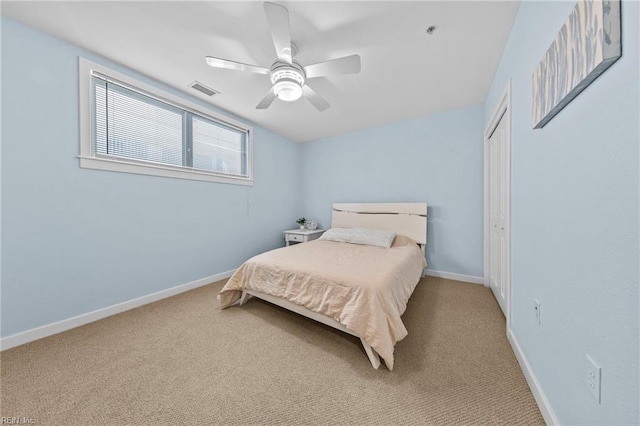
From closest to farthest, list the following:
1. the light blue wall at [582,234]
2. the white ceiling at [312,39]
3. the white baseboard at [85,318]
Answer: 1. the light blue wall at [582,234]
2. the white ceiling at [312,39]
3. the white baseboard at [85,318]

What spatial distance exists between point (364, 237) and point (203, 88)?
2.69 meters

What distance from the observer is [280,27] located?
1.40 m

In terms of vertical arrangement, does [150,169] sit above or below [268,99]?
below

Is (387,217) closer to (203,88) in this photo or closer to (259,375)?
(259,375)

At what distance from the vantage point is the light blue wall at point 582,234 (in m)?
0.61

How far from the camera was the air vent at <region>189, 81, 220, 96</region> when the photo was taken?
2.38 m

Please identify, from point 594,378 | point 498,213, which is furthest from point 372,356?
point 498,213

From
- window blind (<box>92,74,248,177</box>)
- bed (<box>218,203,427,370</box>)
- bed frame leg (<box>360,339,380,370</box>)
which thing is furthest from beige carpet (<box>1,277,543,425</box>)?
window blind (<box>92,74,248,177</box>)

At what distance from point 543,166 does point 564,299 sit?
2.19 feet

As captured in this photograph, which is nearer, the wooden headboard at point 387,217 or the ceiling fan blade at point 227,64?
the ceiling fan blade at point 227,64

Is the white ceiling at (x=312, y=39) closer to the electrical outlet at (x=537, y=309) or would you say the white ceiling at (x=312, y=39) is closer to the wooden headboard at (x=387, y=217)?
the wooden headboard at (x=387, y=217)

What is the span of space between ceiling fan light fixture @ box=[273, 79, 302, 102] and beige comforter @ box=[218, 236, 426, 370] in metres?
1.49

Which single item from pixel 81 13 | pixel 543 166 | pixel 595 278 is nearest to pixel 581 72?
pixel 543 166

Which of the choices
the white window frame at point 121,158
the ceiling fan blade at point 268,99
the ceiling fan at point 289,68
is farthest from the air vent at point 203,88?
the ceiling fan at point 289,68
